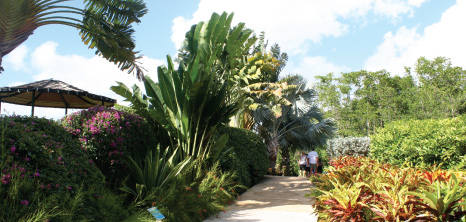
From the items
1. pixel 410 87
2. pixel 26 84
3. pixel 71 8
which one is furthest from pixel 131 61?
pixel 410 87

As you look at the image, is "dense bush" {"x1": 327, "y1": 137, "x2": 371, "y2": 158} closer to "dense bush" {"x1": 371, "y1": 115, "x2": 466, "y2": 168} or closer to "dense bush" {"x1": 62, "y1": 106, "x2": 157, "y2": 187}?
"dense bush" {"x1": 371, "y1": 115, "x2": 466, "y2": 168}

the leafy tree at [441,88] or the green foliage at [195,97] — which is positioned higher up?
the leafy tree at [441,88]

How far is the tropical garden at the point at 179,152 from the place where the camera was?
331cm

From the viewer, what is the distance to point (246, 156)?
11438 millimetres

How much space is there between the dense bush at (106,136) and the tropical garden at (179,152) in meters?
0.02

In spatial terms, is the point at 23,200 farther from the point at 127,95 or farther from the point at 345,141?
the point at 345,141

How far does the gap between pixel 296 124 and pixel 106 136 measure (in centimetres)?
1213

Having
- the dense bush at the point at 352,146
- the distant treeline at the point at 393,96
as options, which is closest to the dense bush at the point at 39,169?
the dense bush at the point at 352,146

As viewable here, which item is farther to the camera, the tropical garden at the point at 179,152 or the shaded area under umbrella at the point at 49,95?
the shaded area under umbrella at the point at 49,95

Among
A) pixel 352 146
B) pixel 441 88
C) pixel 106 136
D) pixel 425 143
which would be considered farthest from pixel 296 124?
pixel 441 88

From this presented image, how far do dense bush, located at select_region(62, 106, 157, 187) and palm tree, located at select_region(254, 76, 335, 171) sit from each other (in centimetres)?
988

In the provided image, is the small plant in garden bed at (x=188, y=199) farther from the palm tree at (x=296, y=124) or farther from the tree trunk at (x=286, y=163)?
the tree trunk at (x=286, y=163)

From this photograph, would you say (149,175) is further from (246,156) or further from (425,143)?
(246,156)

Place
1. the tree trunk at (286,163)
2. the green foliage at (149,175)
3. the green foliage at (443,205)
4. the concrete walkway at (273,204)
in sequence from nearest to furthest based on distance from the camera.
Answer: the green foliage at (443,205) → the green foliage at (149,175) → the concrete walkway at (273,204) → the tree trunk at (286,163)
